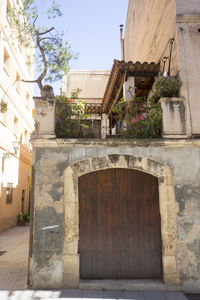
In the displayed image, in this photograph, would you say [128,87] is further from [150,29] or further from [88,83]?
[88,83]

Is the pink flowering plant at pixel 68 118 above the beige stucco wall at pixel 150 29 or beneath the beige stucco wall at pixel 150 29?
beneath

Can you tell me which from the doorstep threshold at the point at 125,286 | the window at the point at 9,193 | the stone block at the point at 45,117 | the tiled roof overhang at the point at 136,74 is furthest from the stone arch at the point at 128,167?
the window at the point at 9,193

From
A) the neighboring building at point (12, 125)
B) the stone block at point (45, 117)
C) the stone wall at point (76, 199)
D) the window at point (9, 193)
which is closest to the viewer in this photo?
the stone wall at point (76, 199)

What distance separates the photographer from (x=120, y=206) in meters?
5.61

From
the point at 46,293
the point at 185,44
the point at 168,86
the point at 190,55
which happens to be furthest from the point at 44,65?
the point at 46,293

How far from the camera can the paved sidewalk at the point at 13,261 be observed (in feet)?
17.5

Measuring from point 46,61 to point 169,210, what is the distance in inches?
196

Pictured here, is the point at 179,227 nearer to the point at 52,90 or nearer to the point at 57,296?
the point at 57,296

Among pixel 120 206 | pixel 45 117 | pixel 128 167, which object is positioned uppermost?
pixel 45 117

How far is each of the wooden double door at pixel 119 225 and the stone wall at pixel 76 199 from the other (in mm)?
244

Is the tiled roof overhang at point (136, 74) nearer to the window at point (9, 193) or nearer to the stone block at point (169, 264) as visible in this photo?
the stone block at point (169, 264)

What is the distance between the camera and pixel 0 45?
1108cm

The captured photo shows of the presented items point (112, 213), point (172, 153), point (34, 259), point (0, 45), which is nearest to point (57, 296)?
point (34, 259)

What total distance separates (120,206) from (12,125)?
8.98m
